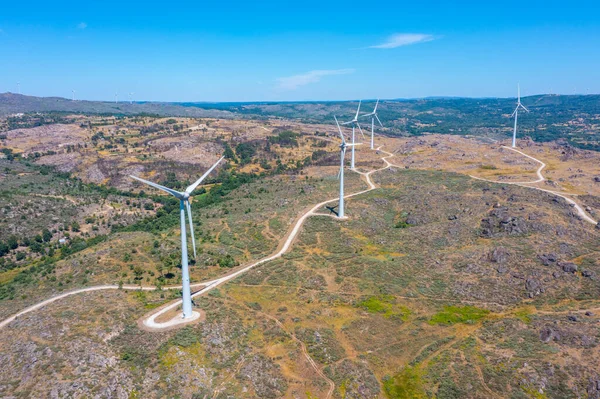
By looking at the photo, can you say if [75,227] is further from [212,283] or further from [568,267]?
[568,267]

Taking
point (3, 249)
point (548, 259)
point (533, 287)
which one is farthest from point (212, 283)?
point (3, 249)

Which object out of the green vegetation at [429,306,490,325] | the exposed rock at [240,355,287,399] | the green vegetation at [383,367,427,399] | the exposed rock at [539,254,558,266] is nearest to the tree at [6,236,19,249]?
the exposed rock at [240,355,287,399]

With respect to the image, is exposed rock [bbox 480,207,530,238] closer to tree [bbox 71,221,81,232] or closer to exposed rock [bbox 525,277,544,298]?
exposed rock [bbox 525,277,544,298]

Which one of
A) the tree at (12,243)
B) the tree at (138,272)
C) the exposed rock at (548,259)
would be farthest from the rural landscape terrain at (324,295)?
the exposed rock at (548,259)

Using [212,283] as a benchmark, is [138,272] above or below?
above

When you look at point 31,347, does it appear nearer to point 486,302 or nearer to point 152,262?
point 152,262

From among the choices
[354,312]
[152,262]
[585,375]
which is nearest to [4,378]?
[152,262]

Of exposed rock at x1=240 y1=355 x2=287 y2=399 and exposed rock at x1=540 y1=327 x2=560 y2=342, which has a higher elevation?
exposed rock at x1=540 y1=327 x2=560 y2=342

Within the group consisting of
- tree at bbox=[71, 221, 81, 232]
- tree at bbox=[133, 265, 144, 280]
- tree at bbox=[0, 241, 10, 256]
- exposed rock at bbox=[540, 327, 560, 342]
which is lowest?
tree at bbox=[0, 241, 10, 256]

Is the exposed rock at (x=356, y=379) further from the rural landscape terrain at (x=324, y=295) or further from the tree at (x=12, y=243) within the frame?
the tree at (x=12, y=243)
